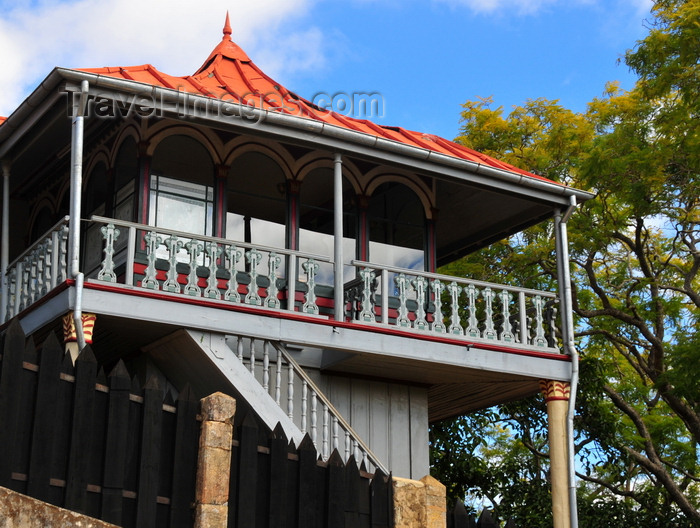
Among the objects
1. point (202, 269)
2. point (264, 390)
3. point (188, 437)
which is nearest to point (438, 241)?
point (202, 269)

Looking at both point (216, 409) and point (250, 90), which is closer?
point (216, 409)

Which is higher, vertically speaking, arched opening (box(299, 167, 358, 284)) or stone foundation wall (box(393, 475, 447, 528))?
arched opening (box(299, 167, 358, 284))

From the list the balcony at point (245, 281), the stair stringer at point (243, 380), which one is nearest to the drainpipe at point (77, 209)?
the balcony at point (245, 281)

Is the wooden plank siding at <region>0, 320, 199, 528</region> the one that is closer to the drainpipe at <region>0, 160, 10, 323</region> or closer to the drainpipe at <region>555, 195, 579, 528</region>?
the drainpipe at <region>0, 160, 10, 323</region>

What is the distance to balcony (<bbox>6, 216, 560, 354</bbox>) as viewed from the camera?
40.8 ft

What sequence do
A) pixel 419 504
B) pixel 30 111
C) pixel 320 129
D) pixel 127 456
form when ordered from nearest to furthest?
pixel 127 456
pixel 419 504
pixel 30 111
pixel 320 129

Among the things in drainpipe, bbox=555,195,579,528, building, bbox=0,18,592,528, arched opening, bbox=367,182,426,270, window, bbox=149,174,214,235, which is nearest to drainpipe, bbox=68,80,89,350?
building, bbox=0,18,592,528

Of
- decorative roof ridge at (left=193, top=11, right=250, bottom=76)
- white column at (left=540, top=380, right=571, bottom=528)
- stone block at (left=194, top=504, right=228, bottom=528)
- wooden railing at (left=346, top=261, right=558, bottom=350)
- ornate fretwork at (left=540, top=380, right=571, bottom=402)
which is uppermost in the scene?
decorative roof ridge at (left=193, top=11, right=250, bottom=76)

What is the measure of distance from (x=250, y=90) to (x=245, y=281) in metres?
2.72

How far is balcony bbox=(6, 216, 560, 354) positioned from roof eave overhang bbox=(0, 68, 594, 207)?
4.31 feet

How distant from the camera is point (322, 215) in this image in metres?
15.7

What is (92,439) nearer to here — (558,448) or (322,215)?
(558,448)

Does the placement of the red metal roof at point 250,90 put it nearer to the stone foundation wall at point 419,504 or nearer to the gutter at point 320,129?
the gutter at point 320,129

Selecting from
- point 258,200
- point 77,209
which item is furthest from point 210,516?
point 258,200
